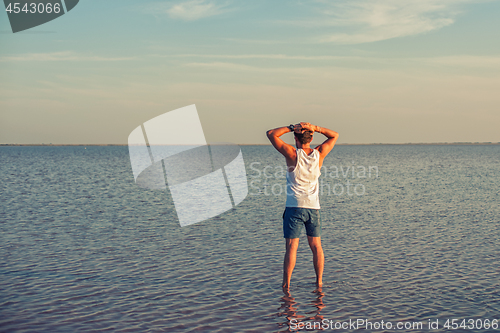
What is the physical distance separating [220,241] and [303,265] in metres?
3.25

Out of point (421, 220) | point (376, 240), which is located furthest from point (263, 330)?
point (421, 220)

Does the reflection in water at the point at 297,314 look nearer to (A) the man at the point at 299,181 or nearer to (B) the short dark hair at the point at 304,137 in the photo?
(A) the man at the point at 299,181

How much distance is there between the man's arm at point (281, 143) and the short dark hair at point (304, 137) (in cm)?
17

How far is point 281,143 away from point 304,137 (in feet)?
1.27

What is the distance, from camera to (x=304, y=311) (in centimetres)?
638

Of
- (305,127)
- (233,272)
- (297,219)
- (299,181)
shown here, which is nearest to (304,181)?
(299,181)

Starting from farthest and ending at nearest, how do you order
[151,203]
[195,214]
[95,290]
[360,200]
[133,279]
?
[360,200] → [151,203] → [195,214] → [133,279] → [95,290]

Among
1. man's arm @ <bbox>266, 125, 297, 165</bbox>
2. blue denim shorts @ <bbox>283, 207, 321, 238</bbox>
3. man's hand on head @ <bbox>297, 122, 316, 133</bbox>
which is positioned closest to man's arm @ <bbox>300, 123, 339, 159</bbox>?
man's hand on head @ <bbox>297, 122, 316, 133</bbox>

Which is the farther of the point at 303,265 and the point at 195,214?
the point at 195,214

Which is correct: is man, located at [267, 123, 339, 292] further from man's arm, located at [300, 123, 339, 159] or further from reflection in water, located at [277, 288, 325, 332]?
reflection in water, located at [277, 288, 325, 332]

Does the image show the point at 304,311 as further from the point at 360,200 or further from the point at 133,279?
the point at 360,200

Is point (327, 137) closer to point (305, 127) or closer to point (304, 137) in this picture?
point (304, 137)

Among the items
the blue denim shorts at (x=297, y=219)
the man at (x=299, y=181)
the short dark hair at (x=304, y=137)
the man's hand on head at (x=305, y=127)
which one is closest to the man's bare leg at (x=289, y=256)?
the man at (x=299, y=181)

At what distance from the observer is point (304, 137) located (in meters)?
6.81
